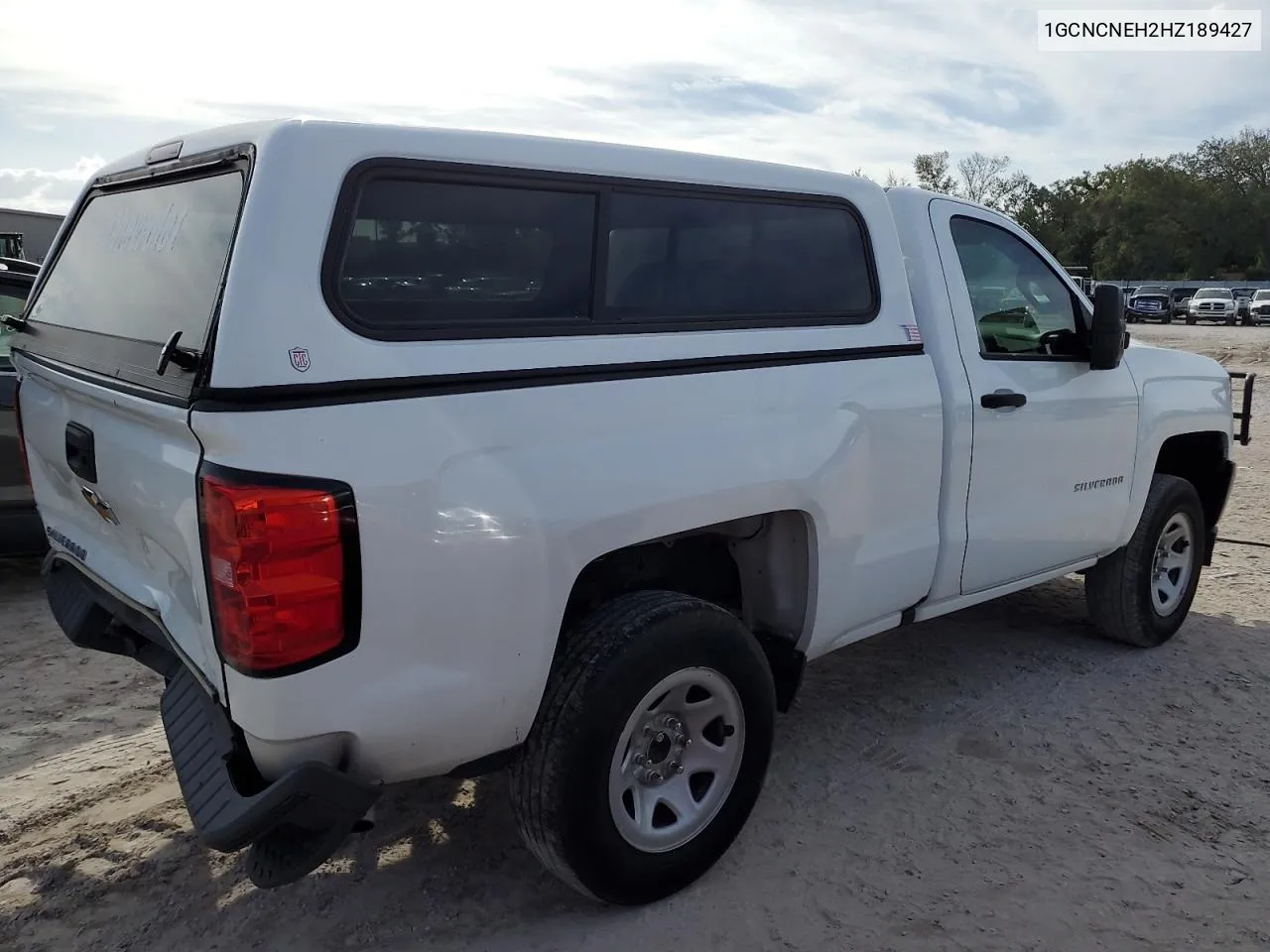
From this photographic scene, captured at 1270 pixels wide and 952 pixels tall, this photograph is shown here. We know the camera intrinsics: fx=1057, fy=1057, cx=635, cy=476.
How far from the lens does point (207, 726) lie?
252 cm

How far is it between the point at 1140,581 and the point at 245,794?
4.09 metres

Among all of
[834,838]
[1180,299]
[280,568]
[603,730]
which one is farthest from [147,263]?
[1180,299]

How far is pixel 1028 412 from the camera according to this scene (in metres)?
3.98

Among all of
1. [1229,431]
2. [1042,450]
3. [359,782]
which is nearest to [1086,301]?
[1042,450]

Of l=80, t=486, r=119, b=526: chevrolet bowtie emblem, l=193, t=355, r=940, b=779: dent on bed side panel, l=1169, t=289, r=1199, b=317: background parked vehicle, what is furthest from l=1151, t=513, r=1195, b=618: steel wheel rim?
l=1169, t=289, r=1199, b=317: background parked vehicle

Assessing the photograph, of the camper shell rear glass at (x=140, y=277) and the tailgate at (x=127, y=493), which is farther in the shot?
the camper shell rear glass at (x=140, y=277)

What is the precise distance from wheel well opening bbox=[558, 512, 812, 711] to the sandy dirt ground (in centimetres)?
Result: 59

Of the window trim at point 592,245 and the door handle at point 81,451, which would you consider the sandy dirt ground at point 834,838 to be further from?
the window trim at point 592,245

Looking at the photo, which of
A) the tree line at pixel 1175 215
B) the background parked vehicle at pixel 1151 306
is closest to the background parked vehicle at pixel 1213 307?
the background parked vehicle at pixel 1151 306

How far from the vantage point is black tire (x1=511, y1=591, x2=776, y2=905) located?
8.63 feet

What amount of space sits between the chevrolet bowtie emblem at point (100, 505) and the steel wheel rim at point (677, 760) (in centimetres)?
147

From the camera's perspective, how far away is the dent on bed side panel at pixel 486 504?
2.23 m

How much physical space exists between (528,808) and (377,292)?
1.32m

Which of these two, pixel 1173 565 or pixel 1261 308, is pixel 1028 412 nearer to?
pixel 1173 565
